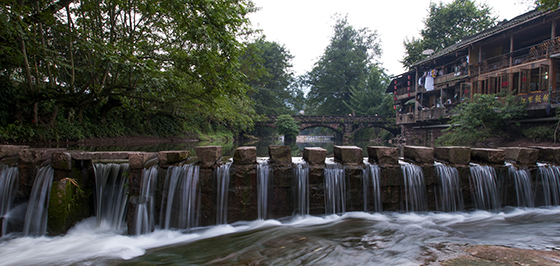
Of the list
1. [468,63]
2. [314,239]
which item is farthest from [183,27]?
[468,63]

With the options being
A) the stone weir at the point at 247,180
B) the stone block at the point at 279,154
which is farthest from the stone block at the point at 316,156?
the stone block at the point at 279,154

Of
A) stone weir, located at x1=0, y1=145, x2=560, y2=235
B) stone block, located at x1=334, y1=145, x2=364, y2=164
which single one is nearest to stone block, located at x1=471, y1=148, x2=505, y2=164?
stone weir, located at x1=0, y1=145, x2=560, y2=235

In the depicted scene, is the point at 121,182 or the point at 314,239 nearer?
the point at 314,239

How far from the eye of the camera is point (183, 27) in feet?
30.6

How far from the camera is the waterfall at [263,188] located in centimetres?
466

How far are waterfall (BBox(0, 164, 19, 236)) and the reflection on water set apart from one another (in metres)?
0.62

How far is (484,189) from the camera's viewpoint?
204 inches

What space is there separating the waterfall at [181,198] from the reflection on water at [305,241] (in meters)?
0.17

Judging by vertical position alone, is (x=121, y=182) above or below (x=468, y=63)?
below

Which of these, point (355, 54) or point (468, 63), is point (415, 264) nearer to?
point (468, 63)

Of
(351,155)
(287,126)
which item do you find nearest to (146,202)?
(351,155)

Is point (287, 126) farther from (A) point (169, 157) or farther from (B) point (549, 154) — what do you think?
(A) point (169, 157)

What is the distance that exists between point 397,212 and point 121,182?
15.2 ft

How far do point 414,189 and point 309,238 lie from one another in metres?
2.32
